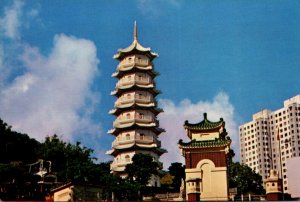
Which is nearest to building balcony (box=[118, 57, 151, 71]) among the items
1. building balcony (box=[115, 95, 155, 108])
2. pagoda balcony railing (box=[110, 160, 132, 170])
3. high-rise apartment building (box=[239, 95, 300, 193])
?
building balcony (box=[115, 95, 155, 108])

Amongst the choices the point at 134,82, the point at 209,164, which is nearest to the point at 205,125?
the point at 209,164

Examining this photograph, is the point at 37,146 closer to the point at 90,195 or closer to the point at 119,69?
the point at 119,69

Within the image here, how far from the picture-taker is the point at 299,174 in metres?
33.5

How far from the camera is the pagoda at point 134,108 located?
69.2m

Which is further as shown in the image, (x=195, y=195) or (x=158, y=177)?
(x=158, y=177)

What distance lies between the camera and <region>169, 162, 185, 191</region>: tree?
211ft

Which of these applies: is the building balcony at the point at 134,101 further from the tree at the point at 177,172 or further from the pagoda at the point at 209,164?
the pagoda at the point at 209,164

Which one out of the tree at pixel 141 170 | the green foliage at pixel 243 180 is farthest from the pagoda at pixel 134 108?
the green foliage at pixel 243 180

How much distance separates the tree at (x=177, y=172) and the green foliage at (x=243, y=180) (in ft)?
26.9

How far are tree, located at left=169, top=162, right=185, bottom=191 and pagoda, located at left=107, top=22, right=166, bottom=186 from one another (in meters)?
3.02

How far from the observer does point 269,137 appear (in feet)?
409

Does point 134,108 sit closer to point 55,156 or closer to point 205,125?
point 55,156

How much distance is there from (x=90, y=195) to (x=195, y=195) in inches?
310

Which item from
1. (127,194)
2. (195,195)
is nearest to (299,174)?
(195,195)
